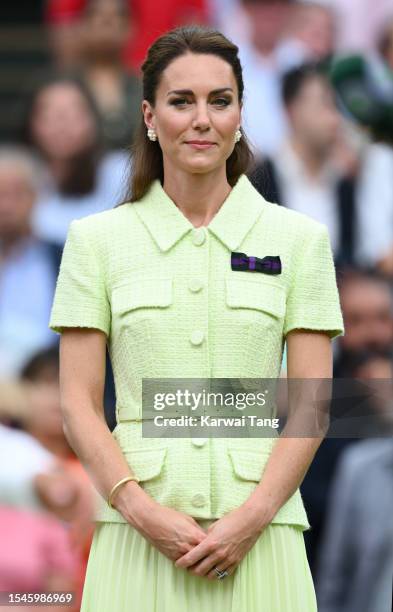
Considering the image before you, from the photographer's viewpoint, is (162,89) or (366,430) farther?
(366,430)

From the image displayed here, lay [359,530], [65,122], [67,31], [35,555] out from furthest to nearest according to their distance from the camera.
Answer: [67,31], [65,122], [359,530], [35,555]

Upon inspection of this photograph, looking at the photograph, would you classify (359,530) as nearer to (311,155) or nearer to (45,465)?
(45,465)

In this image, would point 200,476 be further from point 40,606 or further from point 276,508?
point 40,606

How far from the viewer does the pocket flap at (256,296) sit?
328cm

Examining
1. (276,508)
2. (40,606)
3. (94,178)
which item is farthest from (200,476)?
(94,178)

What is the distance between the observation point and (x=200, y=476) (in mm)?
3209

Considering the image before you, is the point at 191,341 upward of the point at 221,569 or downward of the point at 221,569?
upward

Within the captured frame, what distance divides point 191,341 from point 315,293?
297 mm

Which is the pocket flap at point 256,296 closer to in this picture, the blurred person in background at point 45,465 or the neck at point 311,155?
the blurred person in background at point 45,465

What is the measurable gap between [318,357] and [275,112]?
4.70 metres

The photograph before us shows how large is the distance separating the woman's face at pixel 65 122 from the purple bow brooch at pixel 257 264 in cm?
426

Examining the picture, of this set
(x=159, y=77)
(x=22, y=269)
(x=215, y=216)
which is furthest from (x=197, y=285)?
(x=22, y=269)

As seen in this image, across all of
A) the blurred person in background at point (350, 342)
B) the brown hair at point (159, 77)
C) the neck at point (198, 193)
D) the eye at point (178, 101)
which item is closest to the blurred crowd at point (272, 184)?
the blurred person in background at point (350, 342)

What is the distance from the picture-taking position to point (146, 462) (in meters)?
3.23
